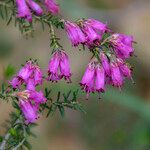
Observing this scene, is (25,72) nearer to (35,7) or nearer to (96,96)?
(35,7)

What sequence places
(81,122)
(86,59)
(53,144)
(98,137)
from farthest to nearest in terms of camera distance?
(86,59) → (53,144) → (81,122) → (98,137)

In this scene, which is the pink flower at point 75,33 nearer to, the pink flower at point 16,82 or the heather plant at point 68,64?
the heather plant at point 68,64

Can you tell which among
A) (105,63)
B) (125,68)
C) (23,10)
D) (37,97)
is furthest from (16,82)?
(125,68)

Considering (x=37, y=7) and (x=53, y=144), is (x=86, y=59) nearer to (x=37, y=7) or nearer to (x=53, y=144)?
(x=53, y=144)

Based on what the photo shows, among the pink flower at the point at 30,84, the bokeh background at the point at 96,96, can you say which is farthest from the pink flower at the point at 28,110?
the bokeh background at the point at 96,96

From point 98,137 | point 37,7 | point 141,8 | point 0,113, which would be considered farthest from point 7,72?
point 141,8

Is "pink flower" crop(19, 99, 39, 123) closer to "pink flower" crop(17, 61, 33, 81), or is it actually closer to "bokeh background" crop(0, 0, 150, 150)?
"pink flower" crop(17, 61, 33, 81)
